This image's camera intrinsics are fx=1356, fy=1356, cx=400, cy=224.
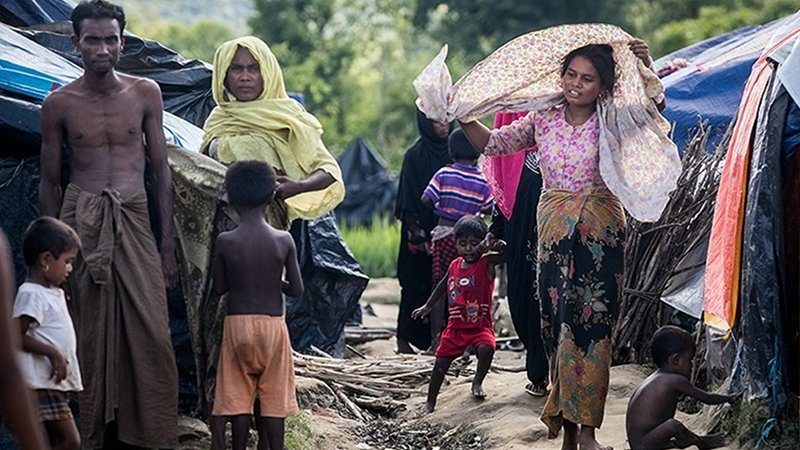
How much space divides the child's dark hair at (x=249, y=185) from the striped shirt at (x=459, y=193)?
365cm

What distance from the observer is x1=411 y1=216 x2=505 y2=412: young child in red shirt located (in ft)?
23.9

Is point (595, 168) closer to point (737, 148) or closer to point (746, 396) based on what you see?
point (737, 148)

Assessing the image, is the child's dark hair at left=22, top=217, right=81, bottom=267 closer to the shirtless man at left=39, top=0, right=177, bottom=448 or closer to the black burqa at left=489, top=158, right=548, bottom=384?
the shirtless man at left=39, top=0, right=177, bottom=448

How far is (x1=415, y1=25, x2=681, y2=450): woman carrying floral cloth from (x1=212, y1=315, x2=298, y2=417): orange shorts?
1228 millimetres

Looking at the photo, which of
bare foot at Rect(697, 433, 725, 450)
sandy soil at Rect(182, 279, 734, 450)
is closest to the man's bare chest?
sandy soil at Rect(182, 279, 734, 450)

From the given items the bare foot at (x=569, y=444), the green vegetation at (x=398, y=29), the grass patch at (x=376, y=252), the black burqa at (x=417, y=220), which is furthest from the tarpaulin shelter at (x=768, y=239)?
the green vegetation at (x=398, y=29)

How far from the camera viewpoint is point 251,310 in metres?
5.27

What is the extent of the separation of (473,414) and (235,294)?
2.21 m

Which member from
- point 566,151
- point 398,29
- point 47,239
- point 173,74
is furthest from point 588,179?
point 398,29

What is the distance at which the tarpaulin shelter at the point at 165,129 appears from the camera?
5.71 m

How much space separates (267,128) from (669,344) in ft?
6.40

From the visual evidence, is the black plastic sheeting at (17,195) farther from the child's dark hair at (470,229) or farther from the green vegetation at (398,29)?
the green vegetation at (398,29)

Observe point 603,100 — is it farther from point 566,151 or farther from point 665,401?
point 665,401

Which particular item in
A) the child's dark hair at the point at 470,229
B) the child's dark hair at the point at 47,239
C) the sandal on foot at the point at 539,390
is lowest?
the sandal on foot at the point at 539,390
